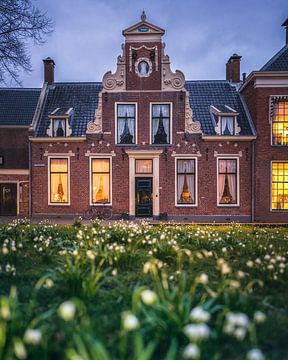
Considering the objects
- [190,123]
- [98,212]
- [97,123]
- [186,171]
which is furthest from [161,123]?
[98,212]

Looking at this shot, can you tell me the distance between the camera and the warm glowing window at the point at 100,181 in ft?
68.4

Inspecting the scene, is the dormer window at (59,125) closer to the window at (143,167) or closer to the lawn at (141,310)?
the window at (143,167)

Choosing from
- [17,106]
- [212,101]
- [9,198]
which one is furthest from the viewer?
[17,106]

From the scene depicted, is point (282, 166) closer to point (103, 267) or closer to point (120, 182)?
point (120, 182)

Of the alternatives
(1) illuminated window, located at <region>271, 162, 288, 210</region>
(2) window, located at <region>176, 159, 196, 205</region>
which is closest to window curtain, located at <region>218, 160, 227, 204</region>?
(2) window, located at <region>176, 159, 196, 205</region>

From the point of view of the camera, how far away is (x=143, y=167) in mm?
20875

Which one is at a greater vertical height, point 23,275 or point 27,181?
point 27,181

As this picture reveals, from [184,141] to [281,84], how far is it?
253 inches

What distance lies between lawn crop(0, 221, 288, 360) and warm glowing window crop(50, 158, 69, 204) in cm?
1309

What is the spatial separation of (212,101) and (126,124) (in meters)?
6.17

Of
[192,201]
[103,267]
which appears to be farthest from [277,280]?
[192,201]

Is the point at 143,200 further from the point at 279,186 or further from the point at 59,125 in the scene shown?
the point at 279,186

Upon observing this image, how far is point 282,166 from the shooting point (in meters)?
20.5

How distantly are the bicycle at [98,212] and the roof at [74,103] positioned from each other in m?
4.56
